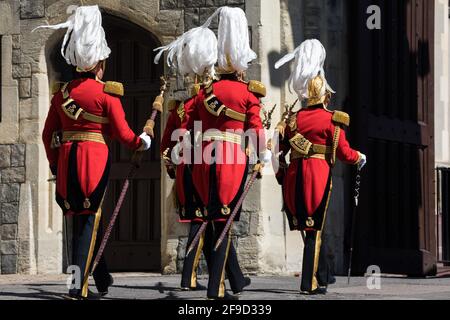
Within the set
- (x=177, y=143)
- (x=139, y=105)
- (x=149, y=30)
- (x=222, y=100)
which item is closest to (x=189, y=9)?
(x=149, y=30)

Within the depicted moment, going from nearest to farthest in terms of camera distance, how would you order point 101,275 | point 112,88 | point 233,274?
point 112,88 < point 101,275 < point 233,274

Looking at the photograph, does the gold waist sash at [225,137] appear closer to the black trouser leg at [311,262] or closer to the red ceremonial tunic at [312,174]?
the red ceremonial tunic at [312,174]

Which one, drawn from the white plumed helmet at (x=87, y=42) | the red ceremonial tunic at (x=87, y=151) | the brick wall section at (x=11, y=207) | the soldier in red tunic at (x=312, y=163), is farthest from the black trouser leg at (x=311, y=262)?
the brick wall section at (x=11, y=207)

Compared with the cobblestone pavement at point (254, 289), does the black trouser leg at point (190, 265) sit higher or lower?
higher

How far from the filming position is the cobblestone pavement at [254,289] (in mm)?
10266

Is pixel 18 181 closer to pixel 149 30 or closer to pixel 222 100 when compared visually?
pixel 149 30

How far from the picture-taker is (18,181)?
1425cm

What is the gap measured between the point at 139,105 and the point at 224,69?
517 centimetres

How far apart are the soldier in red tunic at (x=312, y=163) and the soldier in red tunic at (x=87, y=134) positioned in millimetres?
1341

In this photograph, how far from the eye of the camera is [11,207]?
1426 centimetres

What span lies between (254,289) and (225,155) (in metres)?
1.62

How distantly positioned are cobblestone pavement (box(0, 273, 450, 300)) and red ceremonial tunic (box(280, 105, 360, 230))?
602mm

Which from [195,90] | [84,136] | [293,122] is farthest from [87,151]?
[293,122]

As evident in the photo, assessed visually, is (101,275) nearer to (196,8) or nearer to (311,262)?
(311,262)
